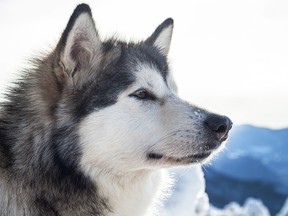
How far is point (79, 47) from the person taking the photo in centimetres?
374

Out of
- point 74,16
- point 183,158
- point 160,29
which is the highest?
point 74,16

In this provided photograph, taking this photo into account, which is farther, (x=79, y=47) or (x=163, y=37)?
(x=163, y=37)

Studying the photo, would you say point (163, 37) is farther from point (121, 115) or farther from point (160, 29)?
point (121, 115)

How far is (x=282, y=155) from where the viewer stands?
1312cm

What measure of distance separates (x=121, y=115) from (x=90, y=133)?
21cm

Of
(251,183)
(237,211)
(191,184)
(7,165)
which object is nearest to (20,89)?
(7,165)

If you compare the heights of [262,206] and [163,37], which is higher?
[163,37]

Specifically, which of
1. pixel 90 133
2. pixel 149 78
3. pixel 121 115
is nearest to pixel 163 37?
pixel 149 78

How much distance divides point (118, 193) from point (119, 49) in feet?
3.06

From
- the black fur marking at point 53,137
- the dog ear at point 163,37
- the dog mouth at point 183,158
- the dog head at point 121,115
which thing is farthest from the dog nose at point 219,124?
the dog ear at point 163,37

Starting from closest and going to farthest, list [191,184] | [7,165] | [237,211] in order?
[7,165]
[191,184]
[237,211]

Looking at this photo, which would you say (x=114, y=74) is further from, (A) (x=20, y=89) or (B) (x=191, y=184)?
(B) (x=191, y=184)

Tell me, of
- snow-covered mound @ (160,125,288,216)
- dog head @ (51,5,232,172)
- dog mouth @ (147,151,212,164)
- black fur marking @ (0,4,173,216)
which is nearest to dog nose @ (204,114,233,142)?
dog head @ (51,5,232,172)

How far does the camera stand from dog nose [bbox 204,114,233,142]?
3.62 meters
